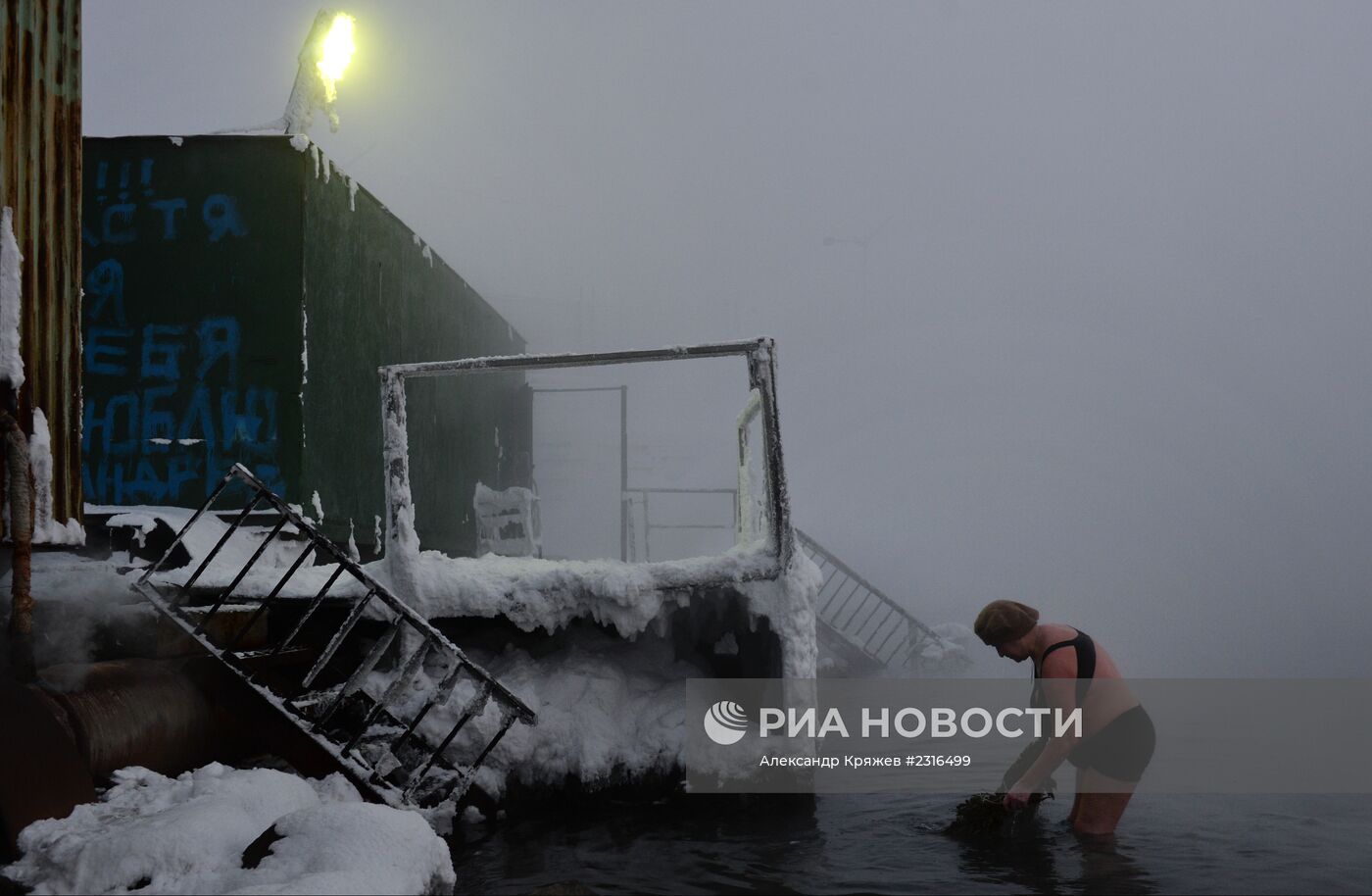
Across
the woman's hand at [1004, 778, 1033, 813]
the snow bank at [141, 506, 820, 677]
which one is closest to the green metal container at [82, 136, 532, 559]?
the snow bank at [141, 506, 820, 677]

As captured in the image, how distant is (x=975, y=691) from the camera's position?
14.7 meters

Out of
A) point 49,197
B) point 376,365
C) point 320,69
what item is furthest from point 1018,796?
point 320,69

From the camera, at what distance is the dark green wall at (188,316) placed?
25.7 feet

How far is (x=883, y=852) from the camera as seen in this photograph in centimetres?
500

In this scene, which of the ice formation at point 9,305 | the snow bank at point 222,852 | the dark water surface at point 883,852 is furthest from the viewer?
the ice formation at point 9,305

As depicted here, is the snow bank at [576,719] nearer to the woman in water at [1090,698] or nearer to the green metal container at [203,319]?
the woman in water at [1090,698]

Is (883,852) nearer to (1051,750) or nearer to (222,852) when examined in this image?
(1051,750)

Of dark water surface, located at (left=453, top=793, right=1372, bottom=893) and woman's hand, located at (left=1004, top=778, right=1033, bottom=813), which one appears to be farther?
woman's hand, located at (left=1004, top=778, right=1033, bottom=813)

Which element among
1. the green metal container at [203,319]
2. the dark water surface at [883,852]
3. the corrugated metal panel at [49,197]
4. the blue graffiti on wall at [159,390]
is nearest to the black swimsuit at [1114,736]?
the dark water surface at [883,852]

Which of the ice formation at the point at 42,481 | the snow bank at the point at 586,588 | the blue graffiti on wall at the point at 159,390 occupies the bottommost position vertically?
the snow bank at the point at 586,588

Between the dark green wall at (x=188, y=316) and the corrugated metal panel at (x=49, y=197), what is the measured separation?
2.24 metres

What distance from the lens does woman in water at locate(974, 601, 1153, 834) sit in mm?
5094

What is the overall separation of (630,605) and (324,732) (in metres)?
1.74

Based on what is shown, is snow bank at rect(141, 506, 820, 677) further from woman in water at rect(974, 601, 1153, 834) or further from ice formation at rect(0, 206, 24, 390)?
ice formation at rect(0, 206, 24, 390)
